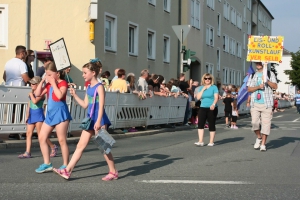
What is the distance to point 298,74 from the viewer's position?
9194cm

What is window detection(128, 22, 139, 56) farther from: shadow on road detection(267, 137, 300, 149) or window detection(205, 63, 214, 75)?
window detection(205, 63, 214, 75)

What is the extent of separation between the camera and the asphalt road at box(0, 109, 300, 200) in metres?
6.68

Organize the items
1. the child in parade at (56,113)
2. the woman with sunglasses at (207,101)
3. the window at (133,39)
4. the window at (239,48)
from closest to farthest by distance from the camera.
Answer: the child in parade at (56,113)
the woman with sunglasses at (207,101)
the window at (133,39)
the window at (239,48)

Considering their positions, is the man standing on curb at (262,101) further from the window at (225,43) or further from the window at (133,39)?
the window at (225,43)

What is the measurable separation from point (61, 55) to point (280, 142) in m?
7.29

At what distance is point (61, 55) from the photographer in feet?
30.2

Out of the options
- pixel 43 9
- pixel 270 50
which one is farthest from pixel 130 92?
pixel 43 9

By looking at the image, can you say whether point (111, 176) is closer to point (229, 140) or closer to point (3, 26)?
point (229, 140)

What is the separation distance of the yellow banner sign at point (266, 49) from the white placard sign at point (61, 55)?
5168 mm

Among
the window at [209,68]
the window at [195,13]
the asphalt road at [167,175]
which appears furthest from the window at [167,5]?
the asphalt road at [167,175]

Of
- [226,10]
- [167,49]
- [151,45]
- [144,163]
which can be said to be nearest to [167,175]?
[144,163]

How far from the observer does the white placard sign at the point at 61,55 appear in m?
9.06

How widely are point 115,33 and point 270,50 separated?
12.2 m

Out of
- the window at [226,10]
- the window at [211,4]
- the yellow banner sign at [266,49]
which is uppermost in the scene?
the window at [226,10]
